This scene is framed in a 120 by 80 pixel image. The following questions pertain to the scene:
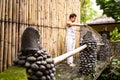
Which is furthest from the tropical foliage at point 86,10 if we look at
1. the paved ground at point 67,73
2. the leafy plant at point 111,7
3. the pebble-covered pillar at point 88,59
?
the pebble-covered pillar at point 88,59

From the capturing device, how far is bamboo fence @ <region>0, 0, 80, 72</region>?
4.12m

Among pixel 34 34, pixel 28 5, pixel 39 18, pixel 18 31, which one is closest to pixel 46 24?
pixel 39 18

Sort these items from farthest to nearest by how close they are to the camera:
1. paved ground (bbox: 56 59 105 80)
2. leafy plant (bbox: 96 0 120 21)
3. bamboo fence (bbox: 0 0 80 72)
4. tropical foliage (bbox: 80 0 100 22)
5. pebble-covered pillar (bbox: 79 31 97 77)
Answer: tropical foliage (bbox: 80 0 100 22) → leafy plant (bbox: 96 0 120 21) → pebble-covered pillar (bbox: 79 31 97 77) → paved ground (bbox: 56 59 105 80) → bamboo fence (bbox: 0 0 80 72)

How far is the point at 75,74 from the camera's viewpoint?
5199mm

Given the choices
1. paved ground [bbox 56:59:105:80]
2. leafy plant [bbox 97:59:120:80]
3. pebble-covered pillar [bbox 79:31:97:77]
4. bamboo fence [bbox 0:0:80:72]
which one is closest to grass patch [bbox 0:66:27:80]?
bamboo fence [bbox 0:0:80:72]

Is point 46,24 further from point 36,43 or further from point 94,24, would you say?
point 94,24

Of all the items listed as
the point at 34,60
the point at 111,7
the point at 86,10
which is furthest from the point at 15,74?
the point at 86,10

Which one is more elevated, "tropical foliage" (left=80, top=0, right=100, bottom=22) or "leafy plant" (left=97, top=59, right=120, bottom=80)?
"tropical foliage" (left=80, top=0, right=100, bottom=22)

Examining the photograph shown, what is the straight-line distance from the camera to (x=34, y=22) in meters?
4.99

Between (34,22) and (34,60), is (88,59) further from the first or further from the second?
(34,60)

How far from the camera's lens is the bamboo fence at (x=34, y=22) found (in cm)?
412

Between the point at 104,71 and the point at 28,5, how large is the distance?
2536 millimetres

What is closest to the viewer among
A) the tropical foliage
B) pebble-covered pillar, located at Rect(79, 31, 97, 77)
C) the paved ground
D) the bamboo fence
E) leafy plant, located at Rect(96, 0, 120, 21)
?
the bamboo fence

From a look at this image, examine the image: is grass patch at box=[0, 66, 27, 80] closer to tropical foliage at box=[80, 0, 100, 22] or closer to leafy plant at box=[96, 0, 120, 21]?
leafy plant at box=[96, 0, 120, 21]
